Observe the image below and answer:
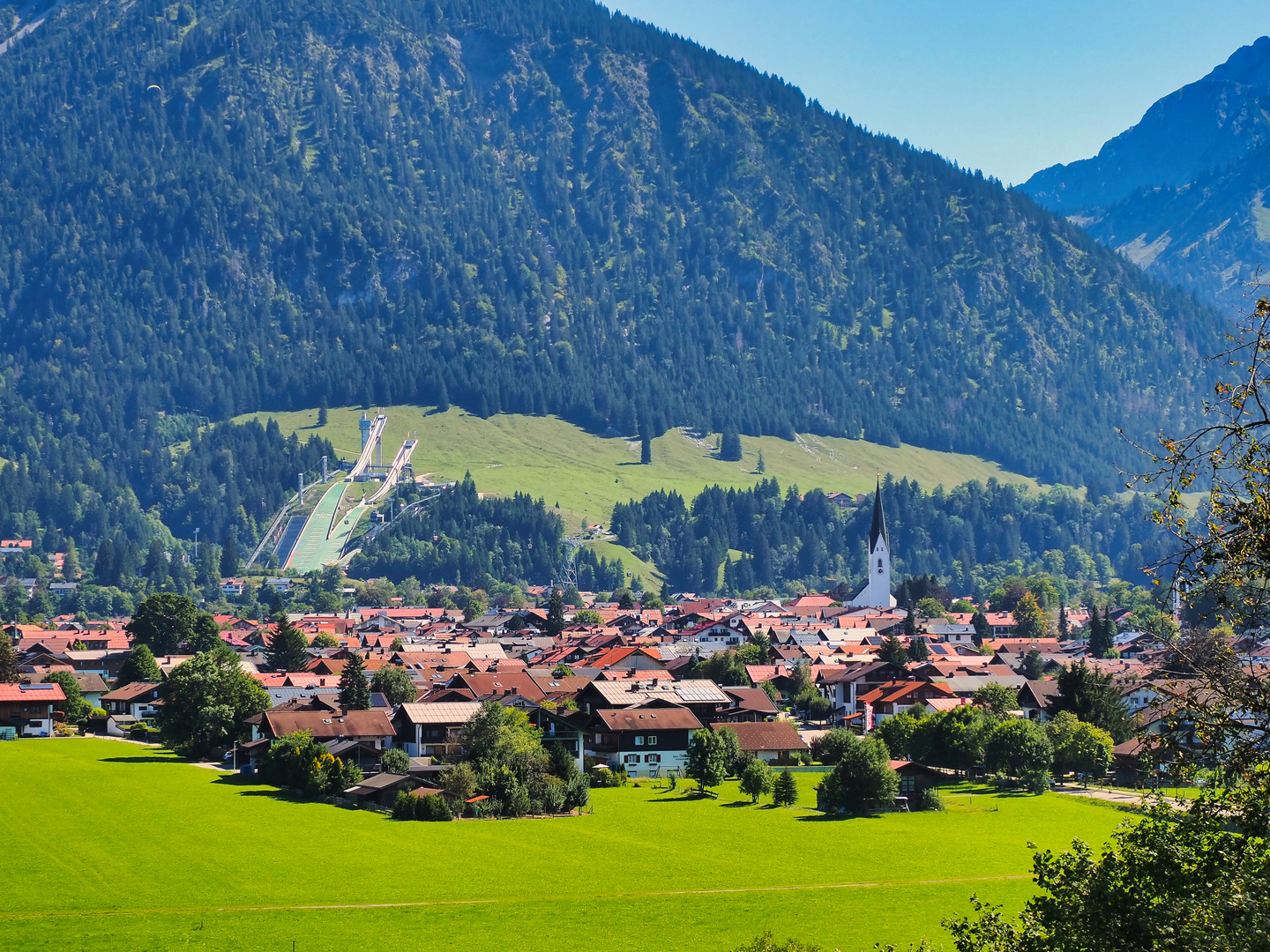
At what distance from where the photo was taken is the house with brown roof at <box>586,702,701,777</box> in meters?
89.8

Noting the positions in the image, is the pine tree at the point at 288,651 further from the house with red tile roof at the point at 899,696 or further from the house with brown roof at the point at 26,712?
the house with red tile roof at the point at 899,696

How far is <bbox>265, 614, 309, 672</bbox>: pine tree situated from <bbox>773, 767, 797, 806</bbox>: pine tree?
5895cm

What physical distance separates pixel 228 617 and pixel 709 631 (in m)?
56.6

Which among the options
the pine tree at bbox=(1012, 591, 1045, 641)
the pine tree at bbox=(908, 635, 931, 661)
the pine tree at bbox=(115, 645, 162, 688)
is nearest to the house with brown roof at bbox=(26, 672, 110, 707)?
the pine tree at bbox=(115, 645, 162, 688)

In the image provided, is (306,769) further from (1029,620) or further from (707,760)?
(1029,620)

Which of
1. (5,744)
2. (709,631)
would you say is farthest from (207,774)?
(709,631)

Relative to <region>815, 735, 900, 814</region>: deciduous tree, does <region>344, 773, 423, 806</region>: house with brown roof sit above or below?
below

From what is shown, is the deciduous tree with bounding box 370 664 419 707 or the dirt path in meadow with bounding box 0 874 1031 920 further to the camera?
the deciduous tree with bounding box 370 664 419 707

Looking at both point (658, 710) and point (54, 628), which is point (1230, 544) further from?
point (54, 628)

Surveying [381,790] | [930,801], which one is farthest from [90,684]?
[930,801]

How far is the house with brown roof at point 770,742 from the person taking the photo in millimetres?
90812

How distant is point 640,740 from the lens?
90312 millimetres

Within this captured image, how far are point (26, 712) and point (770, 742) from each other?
141 feet

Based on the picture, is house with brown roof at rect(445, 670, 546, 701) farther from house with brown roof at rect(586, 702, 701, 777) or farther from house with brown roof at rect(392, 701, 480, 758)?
house with brown roof at rect(586, 702, 701, 777)
